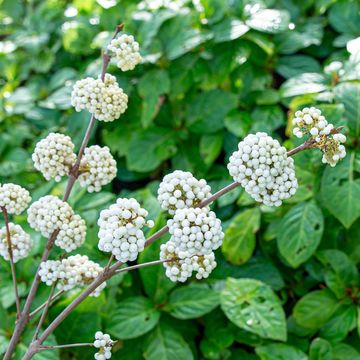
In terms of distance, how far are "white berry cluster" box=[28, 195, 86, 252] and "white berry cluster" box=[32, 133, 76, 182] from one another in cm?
6

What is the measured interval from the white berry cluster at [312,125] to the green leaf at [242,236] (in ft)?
2.64

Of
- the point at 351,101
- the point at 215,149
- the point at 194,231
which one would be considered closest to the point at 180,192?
the point at 194,231

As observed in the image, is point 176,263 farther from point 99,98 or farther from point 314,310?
point 314,310

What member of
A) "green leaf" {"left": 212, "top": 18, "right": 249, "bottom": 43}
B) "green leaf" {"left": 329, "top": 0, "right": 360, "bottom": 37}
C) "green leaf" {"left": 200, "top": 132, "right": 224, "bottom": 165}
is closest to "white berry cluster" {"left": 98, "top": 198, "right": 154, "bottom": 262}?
"green leaf" {"left": 200, "top": 132, "right": 224, "bottom": 165}

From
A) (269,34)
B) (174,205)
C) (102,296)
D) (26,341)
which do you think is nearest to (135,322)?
(102,296)

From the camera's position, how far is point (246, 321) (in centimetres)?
145

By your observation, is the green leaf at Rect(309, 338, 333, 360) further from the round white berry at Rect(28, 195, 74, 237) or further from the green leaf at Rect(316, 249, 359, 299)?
the round white berry at Rect(28, 195, 74, 237)

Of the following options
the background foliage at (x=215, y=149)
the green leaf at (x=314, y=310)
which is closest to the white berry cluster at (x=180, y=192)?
the background foliage at (x=215, y=149)

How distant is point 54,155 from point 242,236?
2.54 feet

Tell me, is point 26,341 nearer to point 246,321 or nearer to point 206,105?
point 246,321

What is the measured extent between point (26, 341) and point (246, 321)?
22.1 inches

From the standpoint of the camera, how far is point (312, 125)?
32.9 inches

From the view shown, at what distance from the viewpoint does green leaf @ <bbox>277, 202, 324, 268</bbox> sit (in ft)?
5.04

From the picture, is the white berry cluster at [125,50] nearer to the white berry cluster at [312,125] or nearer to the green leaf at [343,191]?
the white berry cluster at [312,125]
